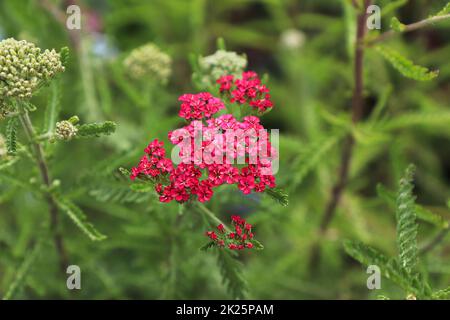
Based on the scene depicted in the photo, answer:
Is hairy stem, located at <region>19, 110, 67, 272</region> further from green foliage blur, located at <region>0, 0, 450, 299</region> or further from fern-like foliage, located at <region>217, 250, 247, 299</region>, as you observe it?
fern-like foliage, located at <region>217, 250, 247, 299</region>

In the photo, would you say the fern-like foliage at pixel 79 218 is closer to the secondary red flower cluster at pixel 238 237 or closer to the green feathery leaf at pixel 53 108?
the green feathery leaf at pixel 53 108

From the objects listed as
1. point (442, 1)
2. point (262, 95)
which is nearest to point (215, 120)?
point (262, 95)

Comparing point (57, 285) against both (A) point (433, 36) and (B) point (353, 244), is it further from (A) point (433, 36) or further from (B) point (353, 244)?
(A) point (433, 36)

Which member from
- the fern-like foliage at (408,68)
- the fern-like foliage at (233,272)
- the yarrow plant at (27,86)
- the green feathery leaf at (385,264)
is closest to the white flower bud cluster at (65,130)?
the yarrow plant at (27,86)

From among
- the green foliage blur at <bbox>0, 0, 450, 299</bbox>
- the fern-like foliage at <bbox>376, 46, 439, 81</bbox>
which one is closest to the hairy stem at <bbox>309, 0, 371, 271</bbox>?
the green foliage blur at <bbox>0, 0, 450, 299</bbox>

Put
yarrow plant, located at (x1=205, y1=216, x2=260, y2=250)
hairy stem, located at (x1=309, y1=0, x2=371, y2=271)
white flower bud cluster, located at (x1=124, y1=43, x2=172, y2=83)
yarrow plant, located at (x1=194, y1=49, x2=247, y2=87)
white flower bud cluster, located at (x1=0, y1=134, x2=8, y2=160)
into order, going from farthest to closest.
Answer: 1. white flower bud cluster, located at (x1=124, y1=43, x2=172, y2=83)
2. hairy stem, located at (x1=309, y1=0, x2=371, y2=271)
3. yarrow plant, located at (x1=194, y1=49, x2=247, y2=87)
4. white flower bud cluster, located at (x1=0, y1=134, x2=8, y2=160)
5. yarrow plant, located at (x1=205, y1=216, x2=260, y2=250)
